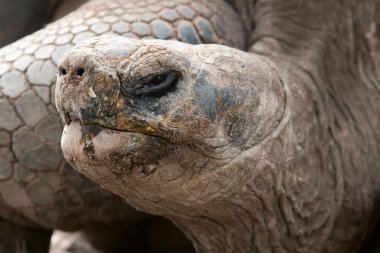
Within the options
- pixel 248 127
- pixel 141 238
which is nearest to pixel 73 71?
pixel 248 127

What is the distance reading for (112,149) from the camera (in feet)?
3.87

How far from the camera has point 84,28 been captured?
1812 mm

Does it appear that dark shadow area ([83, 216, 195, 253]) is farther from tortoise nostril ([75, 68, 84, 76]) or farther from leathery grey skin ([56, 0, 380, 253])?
tortoise nostril ([75, 68, 84, 76])

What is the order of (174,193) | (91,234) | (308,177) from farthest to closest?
(91,234) → (308,177) → (174,193)

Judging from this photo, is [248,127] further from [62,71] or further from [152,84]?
[62,71]

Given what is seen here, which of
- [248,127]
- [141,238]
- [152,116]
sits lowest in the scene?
[141,238]

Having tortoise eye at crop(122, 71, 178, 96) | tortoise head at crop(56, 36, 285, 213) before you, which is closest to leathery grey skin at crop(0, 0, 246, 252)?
tortoise head at crop(56, 36, 285, 213)

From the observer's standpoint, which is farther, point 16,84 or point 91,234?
point 91,234

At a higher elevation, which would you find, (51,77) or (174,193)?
(174,193)

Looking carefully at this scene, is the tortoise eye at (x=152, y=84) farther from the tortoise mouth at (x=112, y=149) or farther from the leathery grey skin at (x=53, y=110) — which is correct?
the leathery grey skin at (x=53, y=110)

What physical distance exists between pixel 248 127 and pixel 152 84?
27cm

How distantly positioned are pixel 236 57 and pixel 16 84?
59cm

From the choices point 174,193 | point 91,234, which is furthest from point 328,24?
point 91,234

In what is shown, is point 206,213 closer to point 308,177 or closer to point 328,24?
point 308,177
